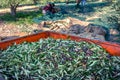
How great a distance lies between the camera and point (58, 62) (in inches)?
166

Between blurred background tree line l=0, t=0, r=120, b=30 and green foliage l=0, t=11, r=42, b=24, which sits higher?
blurred background tree line l=0, t=0, r=120, b=30

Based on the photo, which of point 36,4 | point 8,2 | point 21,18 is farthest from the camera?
point 36,4

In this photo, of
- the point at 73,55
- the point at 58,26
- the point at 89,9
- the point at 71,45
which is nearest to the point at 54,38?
the point at 71,45

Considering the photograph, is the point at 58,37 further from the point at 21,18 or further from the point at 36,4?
the point at 36,4

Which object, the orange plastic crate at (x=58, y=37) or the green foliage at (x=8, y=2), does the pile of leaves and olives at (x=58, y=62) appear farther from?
the green foliage at (x=8, y=2)

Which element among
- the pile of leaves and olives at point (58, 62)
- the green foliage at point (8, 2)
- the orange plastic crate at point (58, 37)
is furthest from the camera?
the green foliage at point (8, 2)

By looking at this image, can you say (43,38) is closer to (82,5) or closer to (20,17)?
(20,17)

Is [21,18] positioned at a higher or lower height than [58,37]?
lower

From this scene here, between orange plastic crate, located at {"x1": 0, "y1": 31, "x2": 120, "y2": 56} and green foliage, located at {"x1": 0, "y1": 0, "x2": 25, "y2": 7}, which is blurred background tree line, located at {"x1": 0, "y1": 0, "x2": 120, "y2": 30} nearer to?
green foliage, located at {"x1": 0, "y1": 0, "x2": 25, "y2": 7}

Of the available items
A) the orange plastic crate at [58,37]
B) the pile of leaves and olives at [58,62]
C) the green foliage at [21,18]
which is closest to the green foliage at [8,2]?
the green foliage at [21,18]

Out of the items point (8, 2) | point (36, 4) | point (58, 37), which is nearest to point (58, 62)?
point (58, 37)

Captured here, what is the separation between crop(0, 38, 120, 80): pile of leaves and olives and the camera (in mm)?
3863

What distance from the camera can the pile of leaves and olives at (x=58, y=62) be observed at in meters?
3.86

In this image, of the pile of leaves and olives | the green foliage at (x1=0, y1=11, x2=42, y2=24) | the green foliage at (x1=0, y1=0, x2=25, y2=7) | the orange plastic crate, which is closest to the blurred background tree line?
the green foliage at (x1=0, y1=0, x2=25, y2=7)
